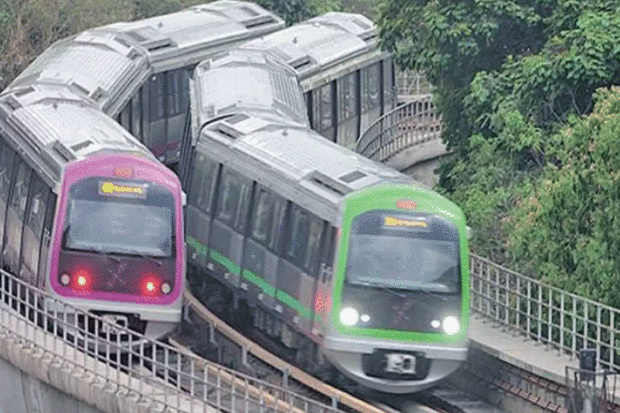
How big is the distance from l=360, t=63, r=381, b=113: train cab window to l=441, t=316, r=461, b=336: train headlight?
52.6 feet

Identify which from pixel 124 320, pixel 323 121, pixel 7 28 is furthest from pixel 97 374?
pixel 7 28

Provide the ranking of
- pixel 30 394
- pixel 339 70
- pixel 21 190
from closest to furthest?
pixel 30 394 < pixel 21 190 < pixel 339 70

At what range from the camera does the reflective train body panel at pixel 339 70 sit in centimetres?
3506

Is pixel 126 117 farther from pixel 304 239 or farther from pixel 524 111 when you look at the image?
pixel 304 239

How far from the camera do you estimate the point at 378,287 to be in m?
22.1

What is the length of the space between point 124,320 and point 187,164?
5931mm

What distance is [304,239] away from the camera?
23328mm

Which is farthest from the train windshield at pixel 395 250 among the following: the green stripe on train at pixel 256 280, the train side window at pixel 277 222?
the train side window at pixel 277 222

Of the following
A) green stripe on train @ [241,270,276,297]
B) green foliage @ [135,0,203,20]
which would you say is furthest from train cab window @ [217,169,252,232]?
green foliage @ [135,0,203,20]

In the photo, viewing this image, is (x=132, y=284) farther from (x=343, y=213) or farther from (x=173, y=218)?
(x=343, y=213)

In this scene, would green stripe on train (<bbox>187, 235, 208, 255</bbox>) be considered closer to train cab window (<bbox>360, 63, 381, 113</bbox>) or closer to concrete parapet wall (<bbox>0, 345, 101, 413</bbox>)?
concrete parapet wall (<bbox>0, 345, 101, 413</bbox>)

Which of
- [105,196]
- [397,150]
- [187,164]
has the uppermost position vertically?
[105,196]

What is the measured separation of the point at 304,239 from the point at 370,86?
15662 millimetres

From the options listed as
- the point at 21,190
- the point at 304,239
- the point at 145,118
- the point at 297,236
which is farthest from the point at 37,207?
the point at 145,118
